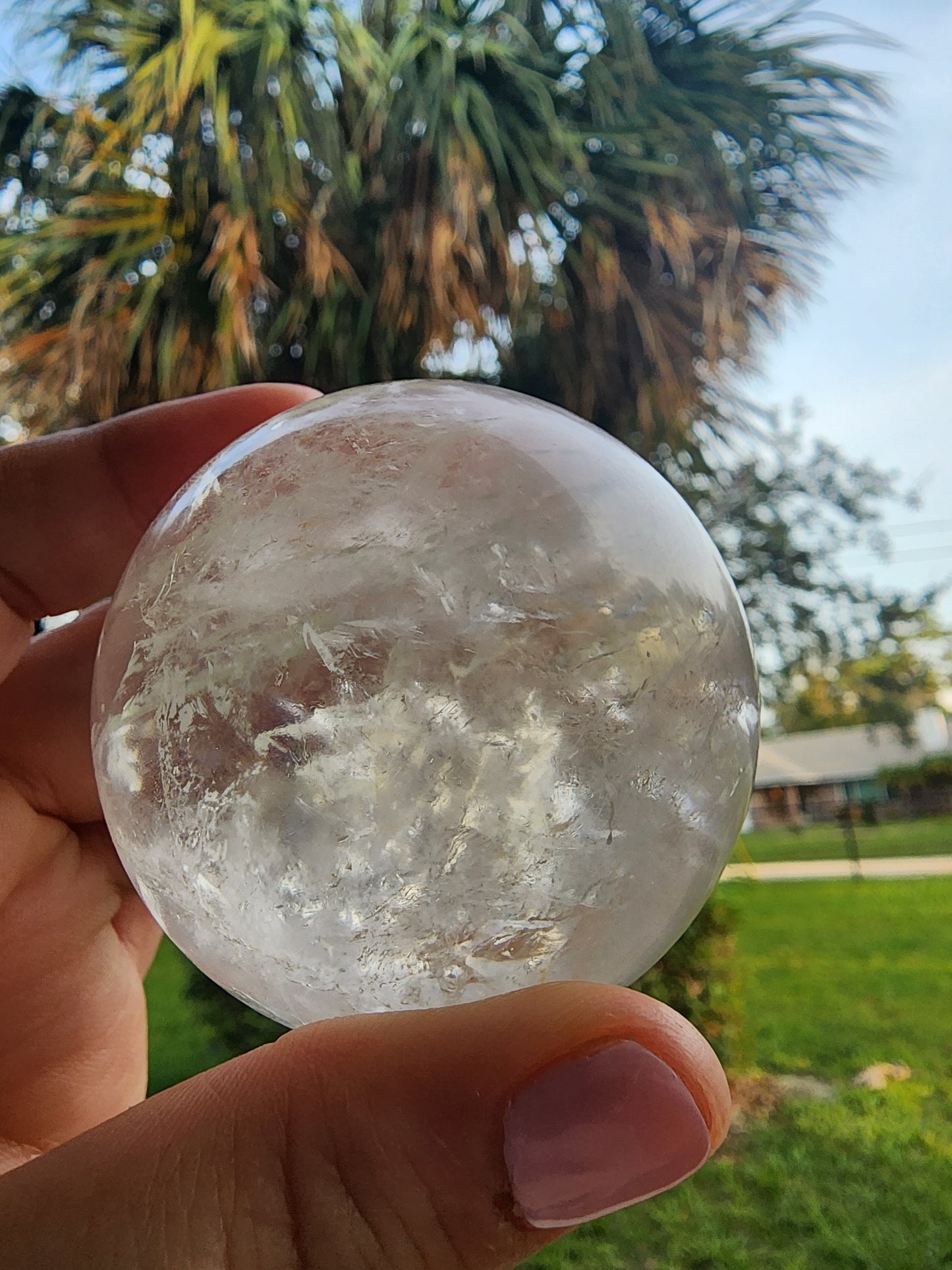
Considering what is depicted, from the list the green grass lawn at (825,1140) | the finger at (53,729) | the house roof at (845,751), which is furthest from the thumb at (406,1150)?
the house roof at (845,751)

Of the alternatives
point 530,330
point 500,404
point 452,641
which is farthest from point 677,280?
point 452,641

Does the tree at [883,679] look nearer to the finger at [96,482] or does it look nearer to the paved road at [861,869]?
the paved road at [861,869]

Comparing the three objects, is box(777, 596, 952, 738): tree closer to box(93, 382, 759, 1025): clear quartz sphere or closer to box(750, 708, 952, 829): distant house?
box(750, 708, 952, 829): distant house

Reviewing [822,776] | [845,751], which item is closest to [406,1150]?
A: [822,776]

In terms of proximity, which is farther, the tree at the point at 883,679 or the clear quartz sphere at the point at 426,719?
the tree at the point at 883,679

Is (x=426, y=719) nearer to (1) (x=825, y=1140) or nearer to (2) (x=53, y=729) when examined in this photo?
(2) (x=53, y=729)

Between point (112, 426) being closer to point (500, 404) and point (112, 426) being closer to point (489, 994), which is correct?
point (500, 404)

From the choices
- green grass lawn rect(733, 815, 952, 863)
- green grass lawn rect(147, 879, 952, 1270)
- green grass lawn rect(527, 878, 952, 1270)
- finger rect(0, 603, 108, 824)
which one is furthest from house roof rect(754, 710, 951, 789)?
finger rect(0, 603, 108, 824)
